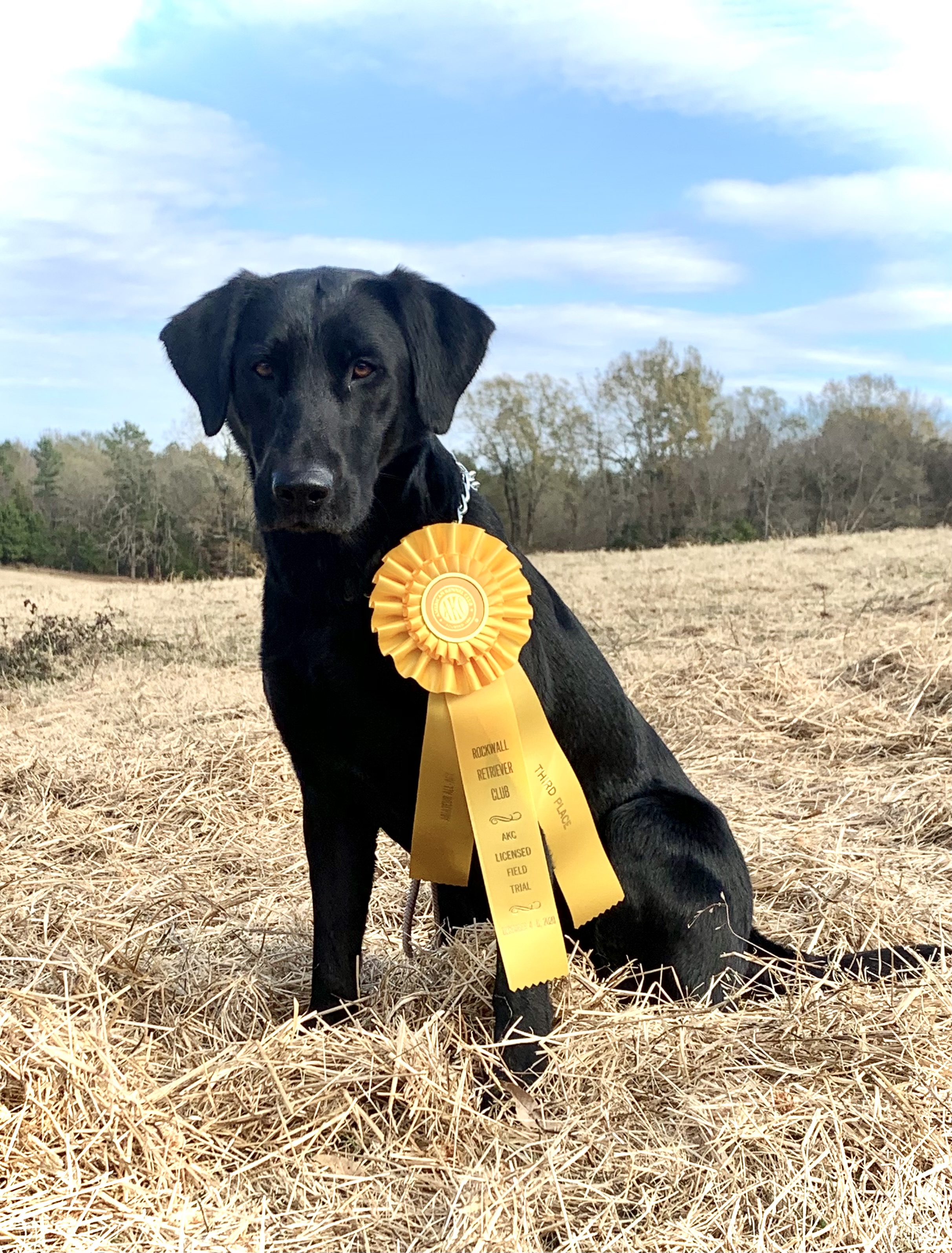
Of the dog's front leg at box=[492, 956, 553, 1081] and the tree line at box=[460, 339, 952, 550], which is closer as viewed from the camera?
the dog's front leg at box=[492, 956, 553, 1081]

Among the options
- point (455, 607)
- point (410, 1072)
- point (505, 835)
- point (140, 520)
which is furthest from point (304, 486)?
point (140, 520)

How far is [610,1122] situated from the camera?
2.16 metres

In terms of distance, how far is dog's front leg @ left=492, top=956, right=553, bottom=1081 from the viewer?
2.30m

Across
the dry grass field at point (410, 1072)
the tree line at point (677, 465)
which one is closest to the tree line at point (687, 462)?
the tree line at point (677, 465)

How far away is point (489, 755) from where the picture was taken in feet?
7.79

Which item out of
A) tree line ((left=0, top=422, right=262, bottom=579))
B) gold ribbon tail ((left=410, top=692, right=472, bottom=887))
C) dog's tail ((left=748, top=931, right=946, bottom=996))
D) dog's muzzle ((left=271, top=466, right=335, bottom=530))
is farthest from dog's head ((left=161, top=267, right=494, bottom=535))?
tree line ((left=0, top=422, right=262, bottom=579))

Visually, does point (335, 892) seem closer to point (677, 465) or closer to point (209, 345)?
point (209, 345)

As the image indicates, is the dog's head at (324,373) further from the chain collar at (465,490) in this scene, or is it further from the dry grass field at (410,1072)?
the dry grass field at (410,1072)

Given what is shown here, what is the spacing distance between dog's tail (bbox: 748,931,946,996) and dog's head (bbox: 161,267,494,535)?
63.1 inches

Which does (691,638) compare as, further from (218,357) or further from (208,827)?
(218,357)

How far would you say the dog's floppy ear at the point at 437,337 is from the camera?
8.16 feet

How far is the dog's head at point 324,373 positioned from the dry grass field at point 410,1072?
3.99 ft

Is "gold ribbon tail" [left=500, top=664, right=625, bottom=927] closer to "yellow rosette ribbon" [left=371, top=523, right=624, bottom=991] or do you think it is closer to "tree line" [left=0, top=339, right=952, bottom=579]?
"yellow rosette ribbon" [left=371, top=523, right=624, bottom=991]

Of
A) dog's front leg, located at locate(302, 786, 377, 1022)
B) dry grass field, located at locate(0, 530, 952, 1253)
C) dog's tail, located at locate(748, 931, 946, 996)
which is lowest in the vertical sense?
dry grass field, located at locate(0, 530, 952, 1253)
